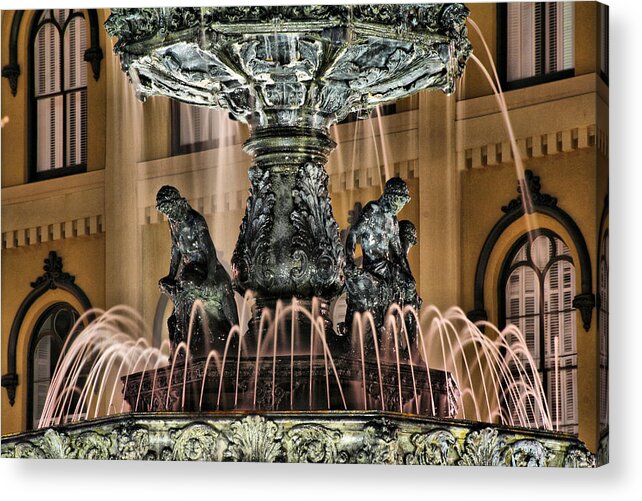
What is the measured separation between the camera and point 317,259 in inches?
516

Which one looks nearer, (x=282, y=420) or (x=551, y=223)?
(x=282, y=420)

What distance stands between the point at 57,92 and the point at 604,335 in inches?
145

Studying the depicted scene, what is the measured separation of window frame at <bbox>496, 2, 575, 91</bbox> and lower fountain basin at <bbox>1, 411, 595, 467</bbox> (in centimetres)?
214

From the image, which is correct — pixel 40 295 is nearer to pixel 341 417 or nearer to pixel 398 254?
pixel 398 254

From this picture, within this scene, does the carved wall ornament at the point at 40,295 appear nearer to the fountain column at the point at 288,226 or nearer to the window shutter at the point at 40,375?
the window shutter at the point at 40,375

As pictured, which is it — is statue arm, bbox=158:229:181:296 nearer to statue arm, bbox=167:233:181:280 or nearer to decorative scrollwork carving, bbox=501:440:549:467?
statue arm, bbox=167:233:181:280

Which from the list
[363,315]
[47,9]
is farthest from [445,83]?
[47,9]

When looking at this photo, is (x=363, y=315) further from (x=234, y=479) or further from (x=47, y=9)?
(x=47, y=9)

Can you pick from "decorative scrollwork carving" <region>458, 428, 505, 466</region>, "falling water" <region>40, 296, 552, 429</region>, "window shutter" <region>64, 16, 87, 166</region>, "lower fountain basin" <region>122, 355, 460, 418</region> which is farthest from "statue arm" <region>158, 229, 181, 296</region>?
"decorative scrollwork carving" <region>458, 428, 505, 466</region>

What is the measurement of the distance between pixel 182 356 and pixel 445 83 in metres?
1.99

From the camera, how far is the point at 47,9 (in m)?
13.8

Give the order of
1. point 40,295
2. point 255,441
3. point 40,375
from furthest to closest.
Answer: point 40,295 < point 40,375 < point 255,441

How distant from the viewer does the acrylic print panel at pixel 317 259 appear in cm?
1268

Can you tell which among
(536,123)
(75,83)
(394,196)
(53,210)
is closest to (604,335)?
(394,196)
